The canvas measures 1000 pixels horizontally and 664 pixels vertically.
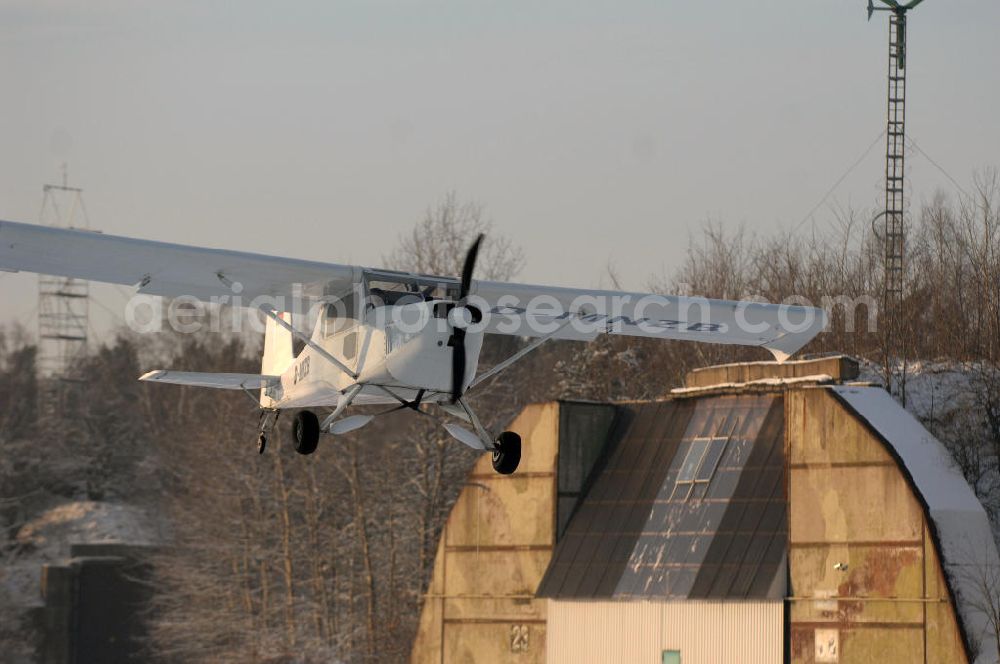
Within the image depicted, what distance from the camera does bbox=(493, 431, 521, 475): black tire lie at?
68.2 feet

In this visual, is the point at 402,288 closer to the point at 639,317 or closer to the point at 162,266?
the point at 162,266

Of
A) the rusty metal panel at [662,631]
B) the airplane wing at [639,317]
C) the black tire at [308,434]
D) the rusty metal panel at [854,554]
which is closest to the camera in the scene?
the black tire at [308,434]

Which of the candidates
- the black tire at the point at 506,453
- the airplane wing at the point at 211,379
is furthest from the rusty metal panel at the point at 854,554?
the airplane wing at the point at 211,379

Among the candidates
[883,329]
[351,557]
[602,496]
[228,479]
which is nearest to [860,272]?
[883,329]

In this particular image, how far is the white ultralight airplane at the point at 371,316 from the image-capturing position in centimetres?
1864

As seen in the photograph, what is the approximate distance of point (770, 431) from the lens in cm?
3241

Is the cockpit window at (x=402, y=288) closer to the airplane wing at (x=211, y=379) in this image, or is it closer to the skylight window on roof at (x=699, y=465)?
the airplane wing at (x=211, y=379)

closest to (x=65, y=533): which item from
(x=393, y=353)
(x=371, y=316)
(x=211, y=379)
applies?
(x=211, y=379)

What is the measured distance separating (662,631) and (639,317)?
33.4ft

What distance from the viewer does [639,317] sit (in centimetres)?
2444

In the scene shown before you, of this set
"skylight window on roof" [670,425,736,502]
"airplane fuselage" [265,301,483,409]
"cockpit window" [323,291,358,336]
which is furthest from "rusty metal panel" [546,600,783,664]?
"cockpit window" [323,291,358,336]

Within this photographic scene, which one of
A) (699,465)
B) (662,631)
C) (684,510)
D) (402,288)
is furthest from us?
(699,465)

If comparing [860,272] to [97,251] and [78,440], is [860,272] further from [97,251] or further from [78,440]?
[78,440]

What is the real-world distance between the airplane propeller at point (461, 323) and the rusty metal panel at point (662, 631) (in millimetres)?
14121
